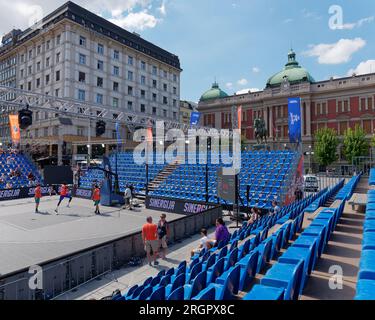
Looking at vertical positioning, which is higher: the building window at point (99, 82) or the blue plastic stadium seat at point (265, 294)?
the building window at point (99, 82)

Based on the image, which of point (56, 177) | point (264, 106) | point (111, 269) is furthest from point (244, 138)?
point (111, 269)

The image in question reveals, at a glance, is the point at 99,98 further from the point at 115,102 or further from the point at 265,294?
the point at 265,294

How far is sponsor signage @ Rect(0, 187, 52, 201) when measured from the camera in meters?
25.0

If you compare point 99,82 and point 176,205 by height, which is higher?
point 99,82

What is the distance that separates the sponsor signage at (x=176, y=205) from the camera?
57.9 ft

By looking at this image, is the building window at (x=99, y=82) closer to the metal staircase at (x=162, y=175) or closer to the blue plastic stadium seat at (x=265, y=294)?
the metal staircase at (x=162, y=175)

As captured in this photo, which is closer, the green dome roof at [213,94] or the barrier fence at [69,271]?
the barrier fence at [69,271]

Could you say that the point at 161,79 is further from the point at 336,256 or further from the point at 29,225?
the point at 336,256

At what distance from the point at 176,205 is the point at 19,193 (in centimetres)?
1663

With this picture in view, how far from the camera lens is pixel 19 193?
26281 millimetres

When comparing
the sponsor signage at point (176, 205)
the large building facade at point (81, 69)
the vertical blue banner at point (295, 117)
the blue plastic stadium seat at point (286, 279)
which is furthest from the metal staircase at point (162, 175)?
the blue plastic stadium seat at point (286, 279)

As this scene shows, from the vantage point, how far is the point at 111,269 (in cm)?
968

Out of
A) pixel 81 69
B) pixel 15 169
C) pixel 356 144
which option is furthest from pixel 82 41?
pixel 356 144

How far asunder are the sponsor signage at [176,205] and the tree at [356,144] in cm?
3973
